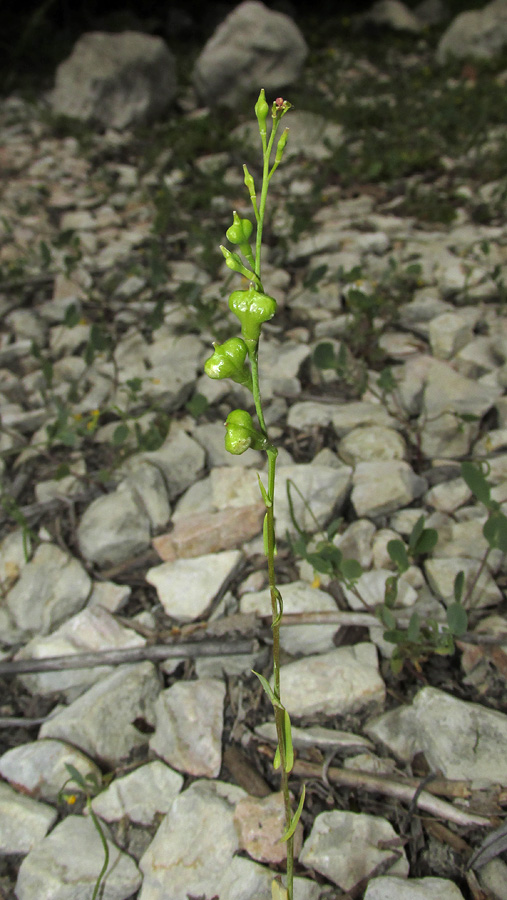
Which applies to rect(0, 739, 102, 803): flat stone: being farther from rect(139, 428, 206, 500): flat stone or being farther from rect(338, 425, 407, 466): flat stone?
rect(338, 425, 407, 466): flat stone

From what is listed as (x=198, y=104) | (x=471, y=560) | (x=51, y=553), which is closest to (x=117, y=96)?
(x=198, y=104)

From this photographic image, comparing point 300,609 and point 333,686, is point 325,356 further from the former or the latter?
point 333,686

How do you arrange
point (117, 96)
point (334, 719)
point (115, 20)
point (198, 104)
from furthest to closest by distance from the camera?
point (115, 20) → point (198, 104) → point (117, 96) → point (334, 719)

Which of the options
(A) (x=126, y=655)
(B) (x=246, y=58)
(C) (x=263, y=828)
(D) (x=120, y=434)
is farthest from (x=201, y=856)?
(B) (x=246, y=58)

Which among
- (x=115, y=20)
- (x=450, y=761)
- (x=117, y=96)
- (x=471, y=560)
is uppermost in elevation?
(x=115, y=20)

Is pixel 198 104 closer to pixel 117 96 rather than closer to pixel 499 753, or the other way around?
pixel 117 96

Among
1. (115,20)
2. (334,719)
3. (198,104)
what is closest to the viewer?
(334,719)

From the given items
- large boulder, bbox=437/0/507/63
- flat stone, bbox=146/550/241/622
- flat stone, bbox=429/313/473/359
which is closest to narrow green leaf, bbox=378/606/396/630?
flat stone, bbox=146/550/241/622
